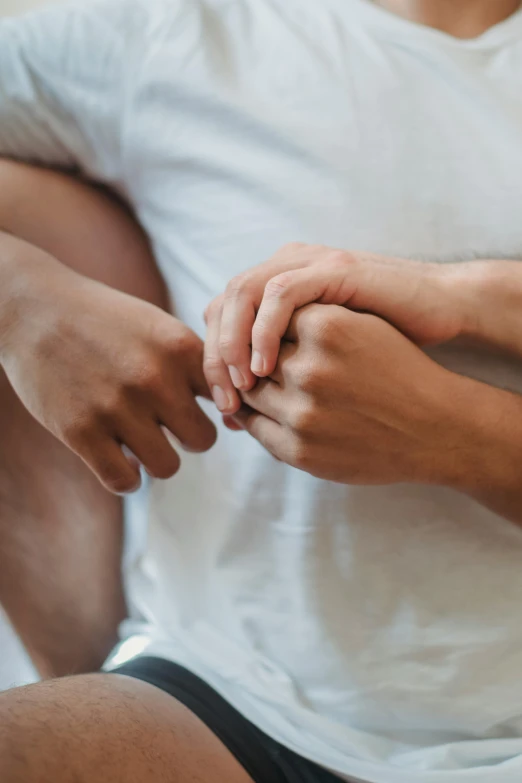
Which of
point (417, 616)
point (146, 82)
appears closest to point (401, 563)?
point (417, 616)

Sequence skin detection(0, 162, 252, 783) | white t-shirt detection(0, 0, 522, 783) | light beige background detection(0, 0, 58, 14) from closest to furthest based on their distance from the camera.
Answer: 1. white t-shirt detection(0, 0, 522, 783)
2. skin detection(0, 162, 252, 783)
3. light beige background detection(0, 0, 58, 14)

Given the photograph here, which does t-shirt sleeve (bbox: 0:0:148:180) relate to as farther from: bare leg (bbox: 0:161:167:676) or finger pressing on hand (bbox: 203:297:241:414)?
finger pressing on hand (bbox: 203:297:241:414)

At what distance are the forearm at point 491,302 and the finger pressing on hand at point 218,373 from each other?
220 millimetres

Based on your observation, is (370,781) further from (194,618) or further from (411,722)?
(194,618)

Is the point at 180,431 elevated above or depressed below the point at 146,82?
below

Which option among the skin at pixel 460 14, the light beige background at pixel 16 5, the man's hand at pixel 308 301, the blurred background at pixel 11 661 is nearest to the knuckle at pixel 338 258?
the man's hand at pixel 308 301

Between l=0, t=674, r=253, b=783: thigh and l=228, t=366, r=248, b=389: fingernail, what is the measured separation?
1.09 ft

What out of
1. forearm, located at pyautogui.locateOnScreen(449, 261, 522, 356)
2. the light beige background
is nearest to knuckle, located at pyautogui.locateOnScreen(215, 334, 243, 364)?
forearm, located at pyautogui.locateOnScreen(449, 261, 522, 356)

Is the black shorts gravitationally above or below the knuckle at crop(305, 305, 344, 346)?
below

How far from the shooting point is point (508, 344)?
0.53 meters

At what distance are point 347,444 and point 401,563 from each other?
0.54 ft

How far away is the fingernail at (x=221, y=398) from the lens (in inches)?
20.2

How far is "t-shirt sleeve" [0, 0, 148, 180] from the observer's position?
0.63 m

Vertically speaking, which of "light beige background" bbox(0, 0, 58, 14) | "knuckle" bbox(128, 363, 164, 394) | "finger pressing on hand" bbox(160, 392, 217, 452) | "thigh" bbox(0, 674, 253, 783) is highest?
"light beige background" bbox(0, 0, 58, 14)
